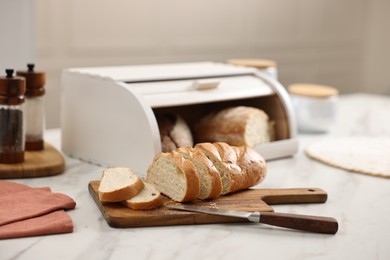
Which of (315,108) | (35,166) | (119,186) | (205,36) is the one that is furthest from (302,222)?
(205,36)

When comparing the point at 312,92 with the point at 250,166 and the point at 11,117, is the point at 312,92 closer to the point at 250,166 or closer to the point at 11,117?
the point at 250,166

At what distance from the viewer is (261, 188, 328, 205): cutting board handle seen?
131cm

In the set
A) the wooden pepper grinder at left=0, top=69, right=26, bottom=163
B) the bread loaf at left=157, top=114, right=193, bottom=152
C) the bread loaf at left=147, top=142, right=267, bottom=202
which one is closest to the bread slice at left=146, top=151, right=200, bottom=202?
the bread loaf at left=147, top=142, right=267, bottom=202

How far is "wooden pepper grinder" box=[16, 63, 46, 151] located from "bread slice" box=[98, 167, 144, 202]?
1.25 ft

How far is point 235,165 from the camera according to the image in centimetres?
133

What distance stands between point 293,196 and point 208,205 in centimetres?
21

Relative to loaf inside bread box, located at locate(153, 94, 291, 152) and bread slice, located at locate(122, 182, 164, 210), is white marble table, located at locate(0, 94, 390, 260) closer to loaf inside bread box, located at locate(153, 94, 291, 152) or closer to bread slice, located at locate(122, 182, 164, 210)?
bread slice, located at locate(122, 182, 164, 210)

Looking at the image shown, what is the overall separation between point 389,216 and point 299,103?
33.2 inches

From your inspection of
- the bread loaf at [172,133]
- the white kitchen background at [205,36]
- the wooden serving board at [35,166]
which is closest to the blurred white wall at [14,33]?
the white kitchen background at [205,36]

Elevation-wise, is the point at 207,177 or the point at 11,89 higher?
the point at 11,89

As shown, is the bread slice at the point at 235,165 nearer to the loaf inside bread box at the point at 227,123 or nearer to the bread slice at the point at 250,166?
the bread slice at the point at 250,166

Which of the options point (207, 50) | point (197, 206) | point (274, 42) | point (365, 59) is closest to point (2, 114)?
point (197, 206)

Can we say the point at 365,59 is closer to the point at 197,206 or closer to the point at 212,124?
the point at 212,124

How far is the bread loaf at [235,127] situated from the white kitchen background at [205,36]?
0.65 metres
